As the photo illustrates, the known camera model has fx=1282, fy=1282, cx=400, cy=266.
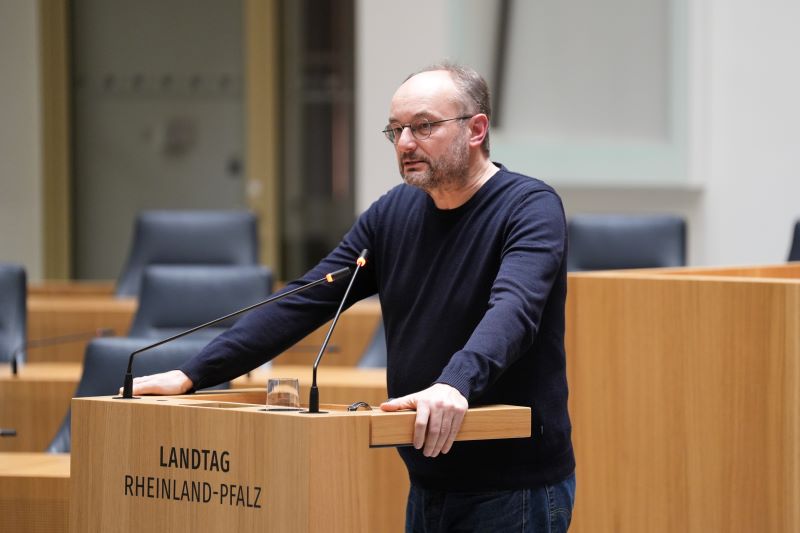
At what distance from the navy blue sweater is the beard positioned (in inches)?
2.3

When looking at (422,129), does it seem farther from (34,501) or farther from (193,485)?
(34,501)

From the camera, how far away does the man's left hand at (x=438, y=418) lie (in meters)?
1.65

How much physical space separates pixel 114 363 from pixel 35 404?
2.13ft

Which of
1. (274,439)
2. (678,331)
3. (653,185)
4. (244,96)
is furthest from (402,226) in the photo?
(244,96)

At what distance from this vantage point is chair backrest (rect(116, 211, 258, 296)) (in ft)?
17.7

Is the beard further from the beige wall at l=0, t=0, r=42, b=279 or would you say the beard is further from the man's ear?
the beige wall at l=0, t=0, r=42, b=279

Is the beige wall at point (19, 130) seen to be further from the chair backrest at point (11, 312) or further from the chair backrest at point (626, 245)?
the chair backrest at point (626, 245)

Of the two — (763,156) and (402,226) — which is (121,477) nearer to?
(402,226)

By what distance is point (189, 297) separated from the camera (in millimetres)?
4598

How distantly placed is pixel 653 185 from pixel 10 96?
12.1ft

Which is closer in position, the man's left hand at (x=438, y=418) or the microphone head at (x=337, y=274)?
the man's left hand at (x=438, y=418)

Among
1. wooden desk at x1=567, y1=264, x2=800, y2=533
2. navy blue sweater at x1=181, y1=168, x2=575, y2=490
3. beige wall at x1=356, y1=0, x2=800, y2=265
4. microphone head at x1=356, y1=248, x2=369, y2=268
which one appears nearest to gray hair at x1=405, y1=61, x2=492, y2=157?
navy blue sweater at x1=181, y1=168, x2=575, y2=490

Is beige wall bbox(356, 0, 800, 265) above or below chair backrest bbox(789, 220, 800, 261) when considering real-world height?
above

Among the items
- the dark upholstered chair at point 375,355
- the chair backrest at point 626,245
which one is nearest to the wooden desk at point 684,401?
the dark upholstered chair at point 375,355
